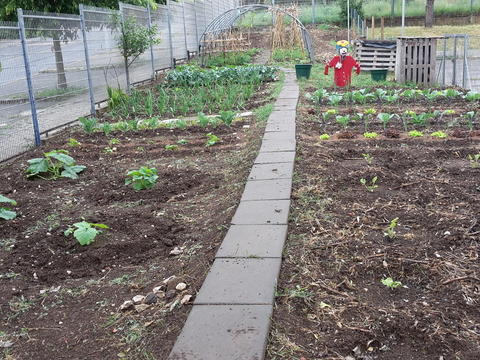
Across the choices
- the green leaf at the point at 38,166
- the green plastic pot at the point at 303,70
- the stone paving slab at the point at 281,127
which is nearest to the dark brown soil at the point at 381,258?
the stone paving slab at the point at 281,127

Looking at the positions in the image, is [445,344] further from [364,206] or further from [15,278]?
[15,278]

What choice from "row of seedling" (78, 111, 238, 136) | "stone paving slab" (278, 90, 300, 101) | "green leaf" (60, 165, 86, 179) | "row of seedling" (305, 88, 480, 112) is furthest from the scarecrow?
"green leaf" (60, 165, 86, 179)

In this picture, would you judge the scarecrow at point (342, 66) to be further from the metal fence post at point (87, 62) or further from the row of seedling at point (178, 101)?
the metal fence post at point (87, 62)

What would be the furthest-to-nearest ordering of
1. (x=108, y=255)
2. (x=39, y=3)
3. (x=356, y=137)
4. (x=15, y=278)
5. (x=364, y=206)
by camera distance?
(x=39, y=3) → (x=356, y=137) → (x=364, y=206) → (x=108, y=255) → (x=15, y=278)

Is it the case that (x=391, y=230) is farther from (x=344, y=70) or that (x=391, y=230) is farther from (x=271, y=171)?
(x=344, y=70)

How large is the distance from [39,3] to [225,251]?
428 inches

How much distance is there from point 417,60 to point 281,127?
236 inches

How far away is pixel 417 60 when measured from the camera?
1123cm

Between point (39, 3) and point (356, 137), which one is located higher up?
point (39, 3)

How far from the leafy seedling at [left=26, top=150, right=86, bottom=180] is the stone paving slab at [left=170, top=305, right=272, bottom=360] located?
11.0 feet

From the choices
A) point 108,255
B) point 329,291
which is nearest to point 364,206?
point 329,291

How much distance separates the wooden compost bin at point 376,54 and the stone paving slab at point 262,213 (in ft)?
39.9

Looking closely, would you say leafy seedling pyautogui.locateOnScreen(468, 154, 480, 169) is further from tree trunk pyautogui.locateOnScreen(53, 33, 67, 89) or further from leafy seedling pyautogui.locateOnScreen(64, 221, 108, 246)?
tree trunk pyautogui.locateOnScreen(53, 33, 67, 89)

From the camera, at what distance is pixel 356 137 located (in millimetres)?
6266
